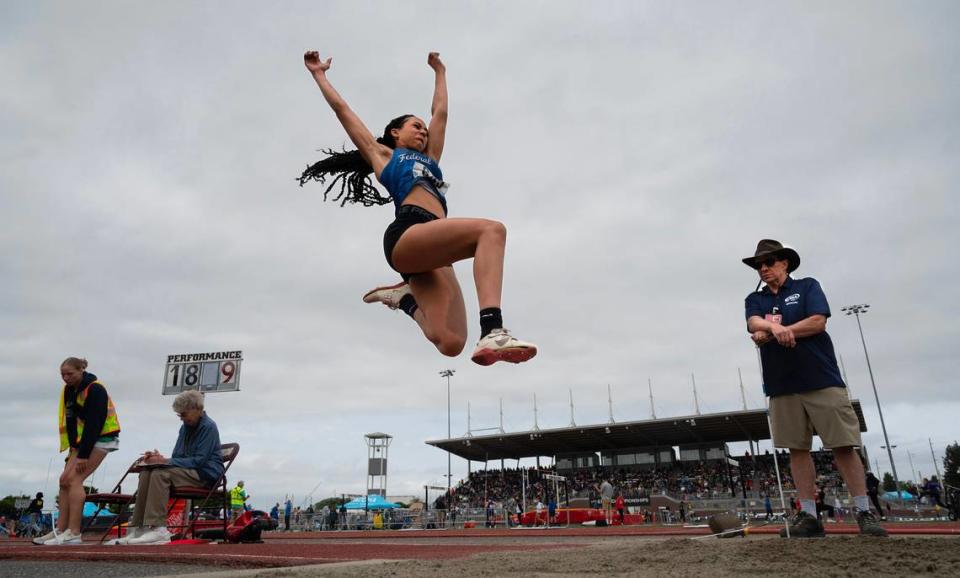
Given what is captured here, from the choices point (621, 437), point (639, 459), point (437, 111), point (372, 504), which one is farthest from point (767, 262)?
point (639, 459)

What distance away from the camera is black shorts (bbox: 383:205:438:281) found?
11.6 ft

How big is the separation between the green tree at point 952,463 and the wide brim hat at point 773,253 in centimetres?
8274

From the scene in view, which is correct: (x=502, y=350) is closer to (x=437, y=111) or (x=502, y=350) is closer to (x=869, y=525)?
(x=437, y=111)

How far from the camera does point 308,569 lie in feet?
8.48

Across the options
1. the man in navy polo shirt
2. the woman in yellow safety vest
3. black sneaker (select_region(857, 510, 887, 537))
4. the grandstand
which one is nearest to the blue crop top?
the man in navy polo shirt

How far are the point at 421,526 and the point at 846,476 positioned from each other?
2518 cm

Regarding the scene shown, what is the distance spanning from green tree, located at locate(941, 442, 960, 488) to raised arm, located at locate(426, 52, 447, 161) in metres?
84.9

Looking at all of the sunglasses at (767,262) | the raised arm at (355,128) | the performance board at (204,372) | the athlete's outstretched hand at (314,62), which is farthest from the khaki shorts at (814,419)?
the performance board at (204,372)

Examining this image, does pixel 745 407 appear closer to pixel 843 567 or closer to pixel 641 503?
pixel 641 503

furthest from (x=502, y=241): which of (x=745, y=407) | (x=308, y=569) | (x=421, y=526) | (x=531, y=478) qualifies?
(x=531, y=478)

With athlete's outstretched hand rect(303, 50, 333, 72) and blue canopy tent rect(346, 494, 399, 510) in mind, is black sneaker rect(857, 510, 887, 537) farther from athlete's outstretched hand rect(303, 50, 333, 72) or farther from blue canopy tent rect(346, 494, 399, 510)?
blue canopy tent rect(346, 494, 399, 510)

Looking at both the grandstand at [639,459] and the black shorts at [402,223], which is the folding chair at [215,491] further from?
the grandstand at [639,459]

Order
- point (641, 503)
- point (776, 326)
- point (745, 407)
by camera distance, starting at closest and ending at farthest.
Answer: point (776, 326) → point (641, 503) → point (745, 407)

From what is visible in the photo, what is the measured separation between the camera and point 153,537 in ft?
16.7
